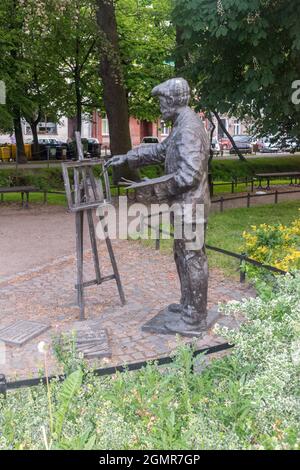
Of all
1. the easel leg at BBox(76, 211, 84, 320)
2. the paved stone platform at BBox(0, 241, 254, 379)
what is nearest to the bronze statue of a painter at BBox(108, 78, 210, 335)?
the paved stone platform at BBox(0, 241, 254, 379)

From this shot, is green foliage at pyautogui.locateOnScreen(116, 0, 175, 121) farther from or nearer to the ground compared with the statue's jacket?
farther from the ground

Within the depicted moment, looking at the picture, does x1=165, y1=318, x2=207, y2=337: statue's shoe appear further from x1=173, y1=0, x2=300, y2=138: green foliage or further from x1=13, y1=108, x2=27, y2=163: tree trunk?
x1=13, y1=108, x2=27, y2=163: tree trunk

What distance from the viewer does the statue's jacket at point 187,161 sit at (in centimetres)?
512

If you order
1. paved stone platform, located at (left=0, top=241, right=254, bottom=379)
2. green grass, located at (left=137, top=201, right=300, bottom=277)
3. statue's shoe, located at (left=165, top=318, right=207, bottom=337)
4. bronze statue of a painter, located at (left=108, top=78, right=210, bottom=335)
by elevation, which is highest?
bronze statue of a painter, located at (left=108, top=78, right=210, bottom=335)

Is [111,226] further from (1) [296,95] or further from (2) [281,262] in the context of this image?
(2) [281,262]

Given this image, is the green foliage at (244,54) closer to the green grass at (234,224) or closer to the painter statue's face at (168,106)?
the green grass at (234,224)

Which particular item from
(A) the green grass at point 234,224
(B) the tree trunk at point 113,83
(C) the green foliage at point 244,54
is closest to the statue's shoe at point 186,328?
(A) the green grass at point 234,224

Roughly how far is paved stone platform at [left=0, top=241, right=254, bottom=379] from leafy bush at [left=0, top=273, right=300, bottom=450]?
112cm

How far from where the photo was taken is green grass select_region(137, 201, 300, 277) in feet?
29.4

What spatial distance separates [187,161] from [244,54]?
22.2 feet

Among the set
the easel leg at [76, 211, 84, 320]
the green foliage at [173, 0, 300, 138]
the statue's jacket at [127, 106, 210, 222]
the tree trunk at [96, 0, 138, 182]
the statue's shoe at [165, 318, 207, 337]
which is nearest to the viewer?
the statue's jacket at [127, 106, 210, 222]

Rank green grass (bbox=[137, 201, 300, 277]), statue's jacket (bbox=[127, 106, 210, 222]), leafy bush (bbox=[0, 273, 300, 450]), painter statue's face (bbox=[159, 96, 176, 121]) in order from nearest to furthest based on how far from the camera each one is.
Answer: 1. leafy bush (bbox=[0, 273, 300, 450])
2. statue's jacket (bbox=[127, 106, 210, 222])
3. painter statue's face (bbox=[159, 96, 176, 121])
4. green grass (bbox=[137, 201, 300, 277])

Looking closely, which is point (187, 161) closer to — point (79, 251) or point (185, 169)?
point (185, 169)

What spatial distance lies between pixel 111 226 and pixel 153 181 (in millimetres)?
7548
